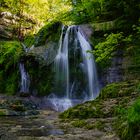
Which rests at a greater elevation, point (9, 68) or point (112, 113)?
point (9, 68)

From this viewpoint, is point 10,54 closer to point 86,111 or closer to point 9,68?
point 9,68

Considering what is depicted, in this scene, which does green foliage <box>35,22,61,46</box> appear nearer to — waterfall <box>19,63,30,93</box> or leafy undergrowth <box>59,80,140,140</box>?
waterfall <box>19,63,30,93</box>

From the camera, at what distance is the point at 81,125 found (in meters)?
8.36

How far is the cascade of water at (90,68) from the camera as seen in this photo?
16.2 metres

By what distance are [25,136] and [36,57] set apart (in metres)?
11.1

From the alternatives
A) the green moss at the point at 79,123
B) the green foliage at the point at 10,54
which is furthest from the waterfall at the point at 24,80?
the green moss at the point at 79,123

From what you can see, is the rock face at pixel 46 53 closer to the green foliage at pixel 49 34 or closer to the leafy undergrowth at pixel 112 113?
the green foliage at pixel 49 34

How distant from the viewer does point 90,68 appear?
17.0m

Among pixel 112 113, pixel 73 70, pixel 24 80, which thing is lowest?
pixel 112 113

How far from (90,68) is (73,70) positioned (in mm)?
901

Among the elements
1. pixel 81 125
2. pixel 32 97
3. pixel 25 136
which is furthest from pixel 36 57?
pixel 25 136

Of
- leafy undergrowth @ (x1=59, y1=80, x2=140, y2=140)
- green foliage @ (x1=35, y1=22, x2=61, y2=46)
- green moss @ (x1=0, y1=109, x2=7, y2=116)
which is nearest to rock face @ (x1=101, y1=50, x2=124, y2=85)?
green foliage @ (x1=35, y1=22, x2=61, y2=46)

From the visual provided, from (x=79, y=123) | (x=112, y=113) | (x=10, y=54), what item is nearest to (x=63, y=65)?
(x=10, y=54)

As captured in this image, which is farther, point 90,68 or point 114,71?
point 90,68
